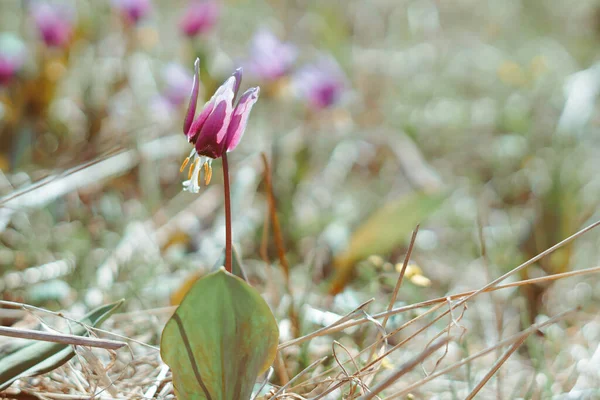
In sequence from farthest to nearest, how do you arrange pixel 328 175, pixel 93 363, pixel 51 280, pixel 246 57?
pixel 246 57
pixel 328 175
pixel 51 280
pixel 93 363

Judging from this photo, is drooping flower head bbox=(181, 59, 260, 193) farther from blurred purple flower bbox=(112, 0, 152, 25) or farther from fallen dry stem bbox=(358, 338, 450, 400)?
blurred purple flower bbox=(112, 0, 152, 25)

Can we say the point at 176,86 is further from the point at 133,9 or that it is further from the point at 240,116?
the point at 240,116

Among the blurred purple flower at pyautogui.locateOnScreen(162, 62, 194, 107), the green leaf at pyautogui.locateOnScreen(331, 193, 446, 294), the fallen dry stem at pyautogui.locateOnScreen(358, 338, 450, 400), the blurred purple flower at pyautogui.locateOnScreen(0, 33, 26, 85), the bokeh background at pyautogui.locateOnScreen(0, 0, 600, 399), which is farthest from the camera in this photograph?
the blurred purple flower at pyautogui.locateOnScreen(162, 62, 194, 107)

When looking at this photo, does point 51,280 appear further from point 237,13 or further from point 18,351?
point 237,13

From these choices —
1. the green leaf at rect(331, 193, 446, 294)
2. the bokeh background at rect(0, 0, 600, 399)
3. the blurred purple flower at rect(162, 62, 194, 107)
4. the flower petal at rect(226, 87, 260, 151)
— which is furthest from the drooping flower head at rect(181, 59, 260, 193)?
the blurred purple flower at rect(162, 62, 194, 107)

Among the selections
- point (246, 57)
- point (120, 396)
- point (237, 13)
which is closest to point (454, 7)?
point (237, 13)

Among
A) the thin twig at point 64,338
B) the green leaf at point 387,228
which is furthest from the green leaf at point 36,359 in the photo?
the green leaf at point 387,228

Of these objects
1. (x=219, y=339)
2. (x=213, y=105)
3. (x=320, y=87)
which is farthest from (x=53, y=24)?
(x=219, y=339)

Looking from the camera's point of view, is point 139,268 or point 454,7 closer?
point 139,268
